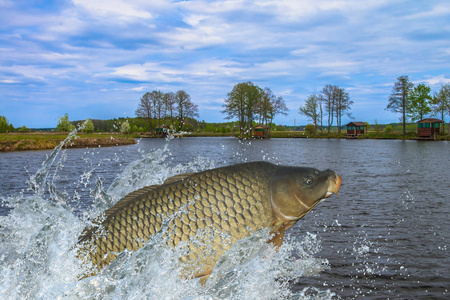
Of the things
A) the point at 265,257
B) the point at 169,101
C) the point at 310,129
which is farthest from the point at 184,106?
the point at 265,257

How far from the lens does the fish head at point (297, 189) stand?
9.63ft

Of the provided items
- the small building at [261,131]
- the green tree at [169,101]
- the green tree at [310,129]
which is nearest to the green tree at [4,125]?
the green tree at [169,101]

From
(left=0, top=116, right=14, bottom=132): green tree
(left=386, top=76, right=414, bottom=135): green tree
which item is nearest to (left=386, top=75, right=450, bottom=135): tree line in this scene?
(left=386, top=76, right=414, bottom=135): green tree

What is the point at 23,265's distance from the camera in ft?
11.3

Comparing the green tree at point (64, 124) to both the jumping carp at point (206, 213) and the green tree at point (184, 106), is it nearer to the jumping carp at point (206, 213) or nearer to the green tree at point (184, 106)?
the green tree at point (184, 106)

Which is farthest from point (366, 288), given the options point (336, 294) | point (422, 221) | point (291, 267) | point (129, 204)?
point (422, 221)

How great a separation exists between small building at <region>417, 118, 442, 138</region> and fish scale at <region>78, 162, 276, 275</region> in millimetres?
77334

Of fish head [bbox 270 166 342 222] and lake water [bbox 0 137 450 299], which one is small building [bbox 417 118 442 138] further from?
fish head [bbox 270 166 342 222]

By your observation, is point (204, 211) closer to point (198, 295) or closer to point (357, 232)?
point (198, 295)

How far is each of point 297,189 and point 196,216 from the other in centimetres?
90

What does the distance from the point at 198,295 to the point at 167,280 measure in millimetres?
325

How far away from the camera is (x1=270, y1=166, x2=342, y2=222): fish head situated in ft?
9.63

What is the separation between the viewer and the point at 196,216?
107 inches

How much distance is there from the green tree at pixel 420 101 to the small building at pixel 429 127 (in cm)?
1122
